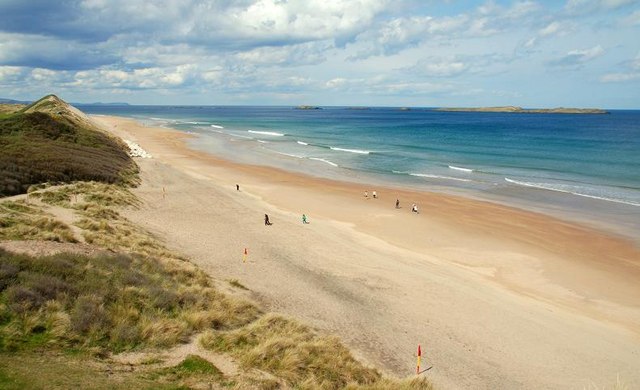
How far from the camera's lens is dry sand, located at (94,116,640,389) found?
13.1 meters

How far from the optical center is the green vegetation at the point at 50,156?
24897mm

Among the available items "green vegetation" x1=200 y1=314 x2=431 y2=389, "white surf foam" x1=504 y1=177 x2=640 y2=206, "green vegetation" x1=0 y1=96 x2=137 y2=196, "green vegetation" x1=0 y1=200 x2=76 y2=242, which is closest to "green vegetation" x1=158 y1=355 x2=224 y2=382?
"green vegetation" x1=200 y1=314 x2=431 y2=389

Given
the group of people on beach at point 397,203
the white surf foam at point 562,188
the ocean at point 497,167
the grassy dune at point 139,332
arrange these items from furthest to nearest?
the white surf foam at point 562,188 → the ocean at point 497,167 → the group of people on beach at point 397,203 → the grassy dune at point 139,332

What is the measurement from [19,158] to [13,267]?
19284 mm

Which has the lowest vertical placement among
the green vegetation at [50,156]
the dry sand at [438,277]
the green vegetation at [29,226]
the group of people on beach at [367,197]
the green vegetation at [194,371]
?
the dry sand at [438,277]

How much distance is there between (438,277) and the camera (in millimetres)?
19375

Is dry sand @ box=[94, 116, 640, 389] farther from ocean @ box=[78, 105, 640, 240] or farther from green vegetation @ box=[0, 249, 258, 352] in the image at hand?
ocean @ box=[78, 105, 640, 240]

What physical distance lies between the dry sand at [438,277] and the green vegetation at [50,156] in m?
3.77

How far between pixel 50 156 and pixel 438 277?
82.5 ft

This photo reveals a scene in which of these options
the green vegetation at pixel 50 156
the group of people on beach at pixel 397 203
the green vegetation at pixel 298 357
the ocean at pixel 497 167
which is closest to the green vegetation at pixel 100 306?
the green vegetation at pixel 298 357

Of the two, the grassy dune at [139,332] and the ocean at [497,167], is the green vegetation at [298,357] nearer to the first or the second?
the grassy dune at [139,332]

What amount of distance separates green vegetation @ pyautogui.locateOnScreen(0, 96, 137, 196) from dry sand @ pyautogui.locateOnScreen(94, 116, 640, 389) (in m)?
3.77

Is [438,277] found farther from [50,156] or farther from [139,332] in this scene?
[50,156]

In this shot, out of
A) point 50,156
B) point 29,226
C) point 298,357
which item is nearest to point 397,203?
point 50,156
